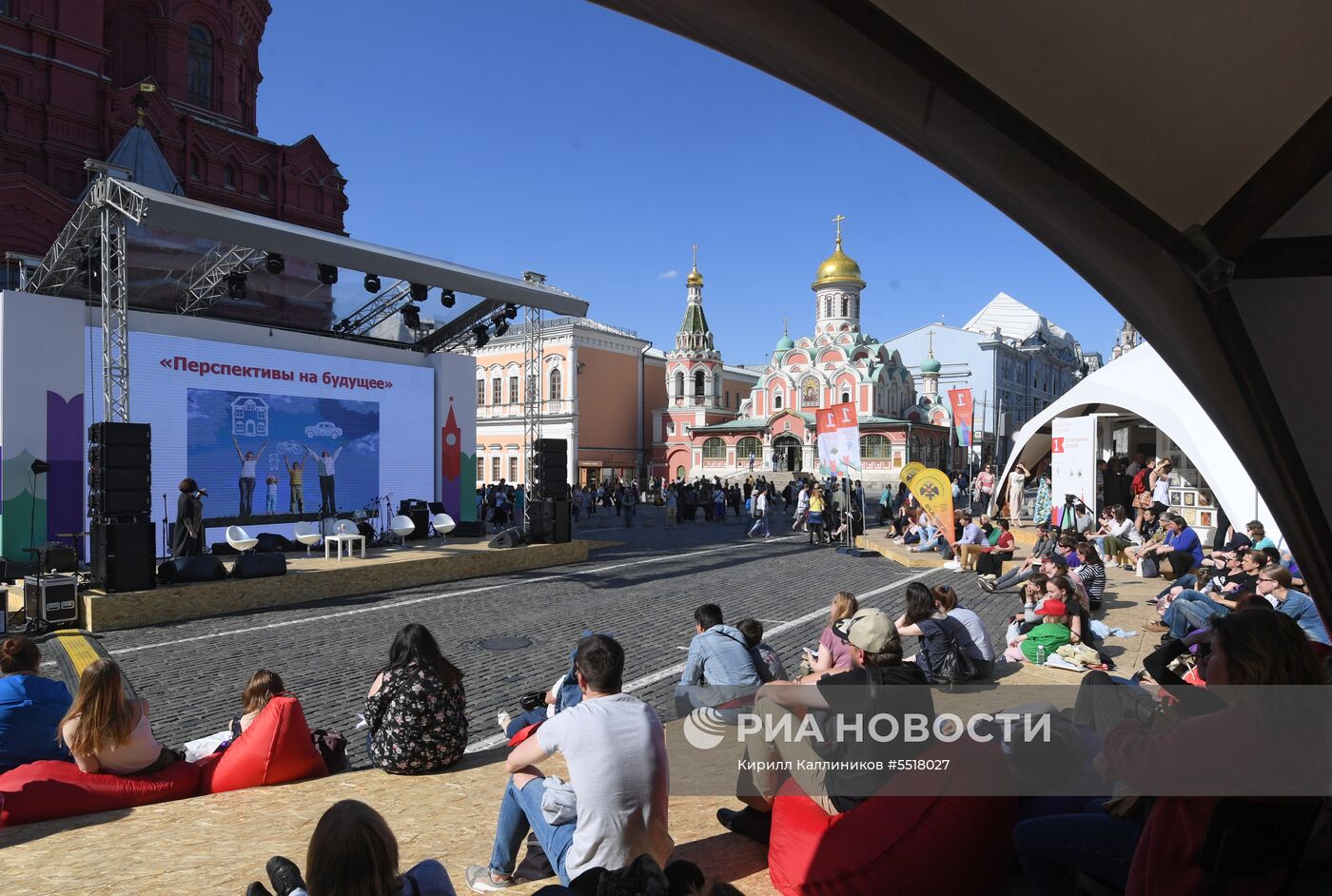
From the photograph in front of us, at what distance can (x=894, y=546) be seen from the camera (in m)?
17.6

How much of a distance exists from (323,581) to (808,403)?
39.5 m

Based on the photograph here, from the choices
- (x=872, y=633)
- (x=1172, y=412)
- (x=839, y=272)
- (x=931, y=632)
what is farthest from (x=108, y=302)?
(x=839, y=272)

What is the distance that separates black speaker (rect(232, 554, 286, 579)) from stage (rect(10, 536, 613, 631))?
16cm

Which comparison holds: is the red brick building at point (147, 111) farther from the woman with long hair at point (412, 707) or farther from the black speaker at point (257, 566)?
the woman with long hair at point (412, 707)

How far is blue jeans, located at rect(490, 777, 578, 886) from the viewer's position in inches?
122

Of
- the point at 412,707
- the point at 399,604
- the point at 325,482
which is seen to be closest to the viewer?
the point at 412,707

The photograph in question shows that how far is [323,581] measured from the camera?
39.8 feet

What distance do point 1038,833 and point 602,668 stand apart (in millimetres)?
1686

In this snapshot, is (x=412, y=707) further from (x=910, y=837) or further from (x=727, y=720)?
(x=910, y=837)

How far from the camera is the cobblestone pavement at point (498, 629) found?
685 cm

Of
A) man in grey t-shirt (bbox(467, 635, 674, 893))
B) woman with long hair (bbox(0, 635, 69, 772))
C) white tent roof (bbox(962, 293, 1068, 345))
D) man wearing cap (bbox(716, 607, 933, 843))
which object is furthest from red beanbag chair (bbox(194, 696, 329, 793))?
white tent roof (bbox(962, 293, 1068, 345))

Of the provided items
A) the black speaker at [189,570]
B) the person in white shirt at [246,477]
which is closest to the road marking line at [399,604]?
the black speaker at [189,570]

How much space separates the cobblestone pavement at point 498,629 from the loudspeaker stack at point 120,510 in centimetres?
83

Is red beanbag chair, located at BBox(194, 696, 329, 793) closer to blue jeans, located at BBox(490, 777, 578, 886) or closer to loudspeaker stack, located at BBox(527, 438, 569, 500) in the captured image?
blue jeans, located at BBox(490, 777, 578, 886)
